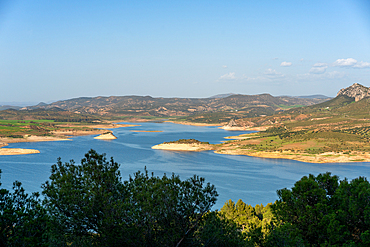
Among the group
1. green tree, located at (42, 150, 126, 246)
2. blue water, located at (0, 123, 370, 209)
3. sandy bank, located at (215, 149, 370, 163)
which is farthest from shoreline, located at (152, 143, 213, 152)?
green tree, located at (42, 150, 126, 246)

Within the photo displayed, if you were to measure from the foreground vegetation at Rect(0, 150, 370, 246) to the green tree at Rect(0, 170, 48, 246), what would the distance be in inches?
1.6

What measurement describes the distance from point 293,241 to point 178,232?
5449 mm

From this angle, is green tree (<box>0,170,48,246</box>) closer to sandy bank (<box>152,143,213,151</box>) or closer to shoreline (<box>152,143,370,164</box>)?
shoreline (<box>152,143,370,164</box>)

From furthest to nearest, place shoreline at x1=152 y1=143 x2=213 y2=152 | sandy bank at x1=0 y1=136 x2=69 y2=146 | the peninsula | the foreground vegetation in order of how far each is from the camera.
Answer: sandy bank at x1=0 y1=136 x2=69 y2=146, shoreline at x1=152 y1=143 x2=213 y2=152, the peninsula, the foreground vegetation

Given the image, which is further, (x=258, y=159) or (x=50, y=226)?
(x=258, y=159)

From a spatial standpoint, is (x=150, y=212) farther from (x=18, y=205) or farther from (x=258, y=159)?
(x=258, y=159)

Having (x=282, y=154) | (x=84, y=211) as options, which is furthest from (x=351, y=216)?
(x=282, y=154)

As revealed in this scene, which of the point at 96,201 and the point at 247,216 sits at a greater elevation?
the point at 96,201

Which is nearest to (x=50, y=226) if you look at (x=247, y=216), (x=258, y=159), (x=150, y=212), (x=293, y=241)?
(x=150, y=212)

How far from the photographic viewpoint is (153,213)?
13.8 metres

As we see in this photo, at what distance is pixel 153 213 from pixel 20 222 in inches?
212

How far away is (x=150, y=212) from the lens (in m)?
13.9

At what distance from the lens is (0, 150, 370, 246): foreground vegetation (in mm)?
13797

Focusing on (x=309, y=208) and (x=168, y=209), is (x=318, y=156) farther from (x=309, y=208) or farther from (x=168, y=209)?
(x=168, y=209)
